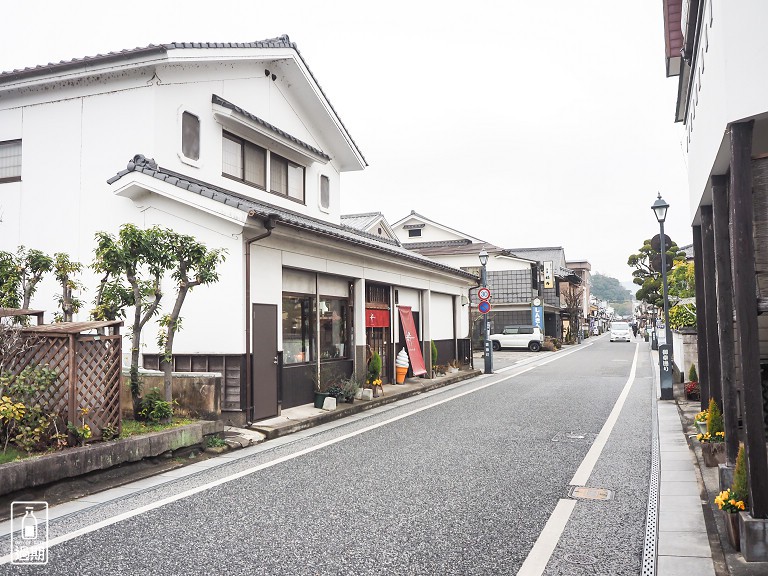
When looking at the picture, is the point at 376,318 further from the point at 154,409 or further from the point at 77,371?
the point at 77,371

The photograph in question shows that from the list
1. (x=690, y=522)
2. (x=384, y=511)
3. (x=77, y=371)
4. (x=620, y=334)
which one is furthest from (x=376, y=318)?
(x=620, y=334)

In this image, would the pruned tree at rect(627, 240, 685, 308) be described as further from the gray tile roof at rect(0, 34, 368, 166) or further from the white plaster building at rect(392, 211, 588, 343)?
the gray tile roof at rect(0, 34, 368, 166)

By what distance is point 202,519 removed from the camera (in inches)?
234

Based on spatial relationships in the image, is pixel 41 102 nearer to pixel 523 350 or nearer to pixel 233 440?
pixel 233 440

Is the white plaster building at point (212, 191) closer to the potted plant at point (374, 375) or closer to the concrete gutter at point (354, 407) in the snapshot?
the potted plant at point (374, 375)

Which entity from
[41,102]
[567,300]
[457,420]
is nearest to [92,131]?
[41,102]

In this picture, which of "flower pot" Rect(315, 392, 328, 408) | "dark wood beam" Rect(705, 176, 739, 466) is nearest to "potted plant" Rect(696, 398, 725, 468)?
"dark wood beam" Rect(705, 176, 739, 466)

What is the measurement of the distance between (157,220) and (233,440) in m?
4.78

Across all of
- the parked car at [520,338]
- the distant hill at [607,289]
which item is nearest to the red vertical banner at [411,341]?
the parked car at [520,338]

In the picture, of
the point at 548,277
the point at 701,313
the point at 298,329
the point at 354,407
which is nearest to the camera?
the point at 701,313

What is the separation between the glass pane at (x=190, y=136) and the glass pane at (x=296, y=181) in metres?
3.82

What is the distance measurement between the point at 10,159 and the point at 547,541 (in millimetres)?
14501

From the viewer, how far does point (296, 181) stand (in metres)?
17.2

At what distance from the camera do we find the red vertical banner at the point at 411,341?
778 inches
